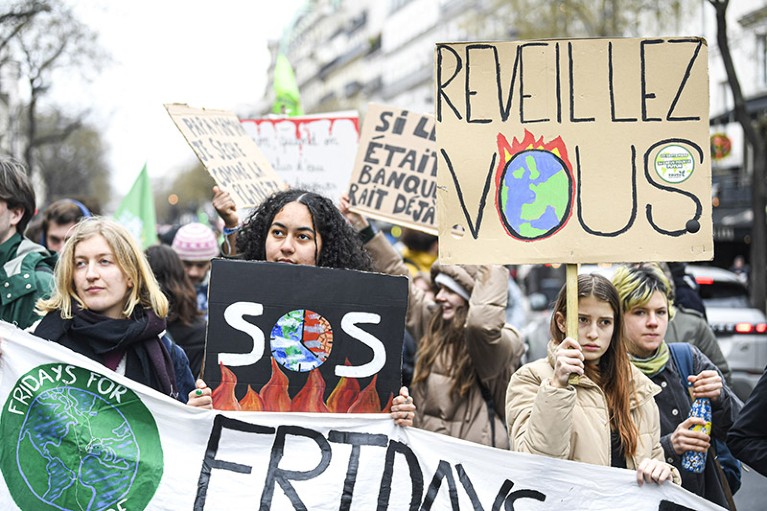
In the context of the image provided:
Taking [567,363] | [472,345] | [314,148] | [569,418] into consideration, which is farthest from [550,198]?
[314,148]

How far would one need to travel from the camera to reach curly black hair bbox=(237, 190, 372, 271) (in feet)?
14.4

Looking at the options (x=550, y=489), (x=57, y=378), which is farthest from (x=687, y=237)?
(x=57, y=378)

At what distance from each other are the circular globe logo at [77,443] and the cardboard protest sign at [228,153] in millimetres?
1752

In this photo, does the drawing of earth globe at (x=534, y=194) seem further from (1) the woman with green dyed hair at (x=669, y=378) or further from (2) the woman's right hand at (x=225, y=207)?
(2) the woman's right hand at (x=225, y=207)

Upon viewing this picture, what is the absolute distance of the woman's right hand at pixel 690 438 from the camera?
13.2 ft

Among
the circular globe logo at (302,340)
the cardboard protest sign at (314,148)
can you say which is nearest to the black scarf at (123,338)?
the circular globe logo at (302,340)

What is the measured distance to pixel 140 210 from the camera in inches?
378

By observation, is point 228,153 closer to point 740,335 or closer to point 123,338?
point 123,338

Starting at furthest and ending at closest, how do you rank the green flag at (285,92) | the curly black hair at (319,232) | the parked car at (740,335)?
1. the parked car at (740,335)
2. the green flag at (285,92)
3. the curly black hair at (319,232)

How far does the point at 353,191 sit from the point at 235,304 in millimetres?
2632

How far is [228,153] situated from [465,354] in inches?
67.0

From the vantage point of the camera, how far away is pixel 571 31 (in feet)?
91.7

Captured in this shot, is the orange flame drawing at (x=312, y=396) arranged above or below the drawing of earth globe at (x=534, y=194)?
below

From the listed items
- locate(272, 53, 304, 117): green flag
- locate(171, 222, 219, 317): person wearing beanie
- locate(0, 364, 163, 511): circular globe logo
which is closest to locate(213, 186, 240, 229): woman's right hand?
locate(171, 222, 219, 317): person wearing beanie
